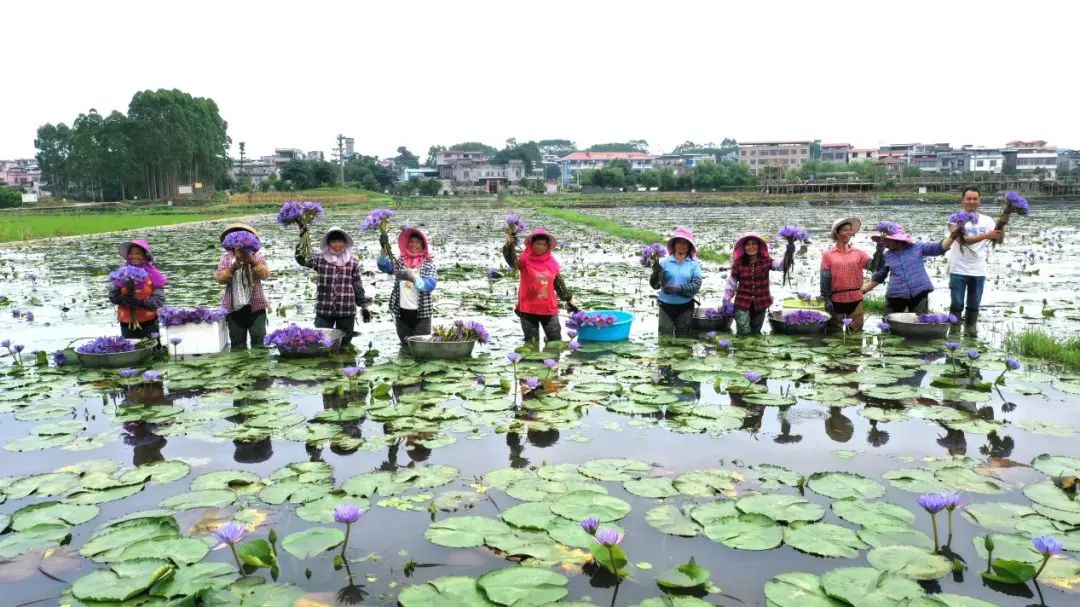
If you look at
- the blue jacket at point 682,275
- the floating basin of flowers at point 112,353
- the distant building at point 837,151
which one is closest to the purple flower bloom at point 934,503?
the blue jacket at point 682,275

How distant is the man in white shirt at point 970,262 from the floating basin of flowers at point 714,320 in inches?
94.3

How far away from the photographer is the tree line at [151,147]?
59.7 metres

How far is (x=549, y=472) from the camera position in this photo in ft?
13.1

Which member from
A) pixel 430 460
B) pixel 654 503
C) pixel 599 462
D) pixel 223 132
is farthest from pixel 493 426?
pixel 223 132

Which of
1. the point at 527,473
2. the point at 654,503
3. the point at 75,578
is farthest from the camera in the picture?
the point at 527,473

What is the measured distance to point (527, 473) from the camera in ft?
13.2

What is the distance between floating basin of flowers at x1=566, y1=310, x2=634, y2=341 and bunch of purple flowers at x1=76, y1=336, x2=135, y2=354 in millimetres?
3947

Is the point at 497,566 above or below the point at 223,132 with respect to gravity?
below

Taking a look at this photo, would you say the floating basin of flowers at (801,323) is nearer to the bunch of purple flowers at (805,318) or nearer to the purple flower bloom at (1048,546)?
the bunch of purple flowers at (805,318)

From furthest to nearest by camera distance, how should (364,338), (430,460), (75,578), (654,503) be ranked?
(364,338)
(430,460)
(654,503)
(75,578)

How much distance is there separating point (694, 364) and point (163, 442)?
406 cm

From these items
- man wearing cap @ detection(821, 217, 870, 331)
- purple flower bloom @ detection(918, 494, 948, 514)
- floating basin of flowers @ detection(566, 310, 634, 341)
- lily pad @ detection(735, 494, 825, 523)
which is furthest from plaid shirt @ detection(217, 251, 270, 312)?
purple flower bloom @ detection(918, 494, 948, 514)

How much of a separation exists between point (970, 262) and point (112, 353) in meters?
8.22

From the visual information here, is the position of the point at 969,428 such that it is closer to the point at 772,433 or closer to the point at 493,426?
the point at 772,433
